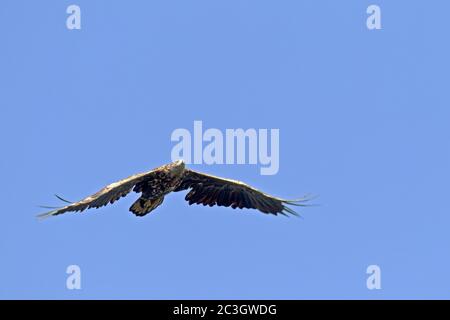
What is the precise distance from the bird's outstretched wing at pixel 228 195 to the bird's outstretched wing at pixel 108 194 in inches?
91.2

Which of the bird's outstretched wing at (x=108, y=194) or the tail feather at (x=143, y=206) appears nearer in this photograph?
the bird's outstretched wing at (x=108, y=194)

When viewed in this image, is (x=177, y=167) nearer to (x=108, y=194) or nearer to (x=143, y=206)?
(x=143, y=206)

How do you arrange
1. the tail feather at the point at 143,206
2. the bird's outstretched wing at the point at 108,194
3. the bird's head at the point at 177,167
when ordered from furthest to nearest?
1. the tail feather at the point at 143,206
2. the bird's head at the point at 177,167
3. the bird's outstretched wing at the point at 108,194

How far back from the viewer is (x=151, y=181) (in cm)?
4962

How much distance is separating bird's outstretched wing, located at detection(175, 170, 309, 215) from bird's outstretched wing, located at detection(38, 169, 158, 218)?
2316mm

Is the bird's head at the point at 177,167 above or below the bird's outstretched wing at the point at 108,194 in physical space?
above

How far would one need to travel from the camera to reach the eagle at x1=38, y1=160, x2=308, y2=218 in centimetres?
4816

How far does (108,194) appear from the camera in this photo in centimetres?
4825

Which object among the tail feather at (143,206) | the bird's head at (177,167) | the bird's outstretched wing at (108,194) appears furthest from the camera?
the tail feather at (143,206)

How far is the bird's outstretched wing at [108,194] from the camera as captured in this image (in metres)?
47.5

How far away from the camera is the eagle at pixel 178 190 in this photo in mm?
48156
